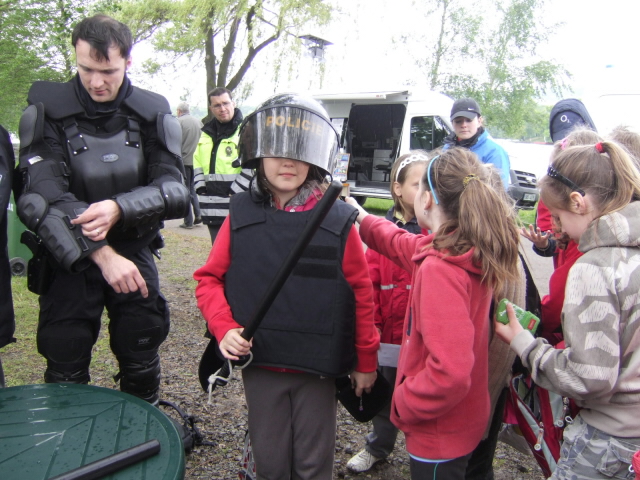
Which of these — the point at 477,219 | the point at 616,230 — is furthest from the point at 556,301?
the point at 477,219

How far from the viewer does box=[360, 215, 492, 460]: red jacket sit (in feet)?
4.94

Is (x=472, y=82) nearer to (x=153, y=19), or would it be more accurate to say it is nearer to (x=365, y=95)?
(x=365, y=95)

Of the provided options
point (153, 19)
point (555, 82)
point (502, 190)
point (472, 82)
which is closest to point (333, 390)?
point (502, 190)

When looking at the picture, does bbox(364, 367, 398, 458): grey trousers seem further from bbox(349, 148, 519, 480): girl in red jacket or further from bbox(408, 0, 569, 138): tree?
bbox(408, 0, 569, 138): tree

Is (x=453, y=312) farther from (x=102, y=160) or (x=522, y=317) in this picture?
(x=102, y=160)

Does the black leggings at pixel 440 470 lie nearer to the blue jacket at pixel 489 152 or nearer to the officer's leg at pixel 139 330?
the officer's leg at pixel 139 330

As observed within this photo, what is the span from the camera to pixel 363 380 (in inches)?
73.7

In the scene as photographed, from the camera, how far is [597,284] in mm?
1482

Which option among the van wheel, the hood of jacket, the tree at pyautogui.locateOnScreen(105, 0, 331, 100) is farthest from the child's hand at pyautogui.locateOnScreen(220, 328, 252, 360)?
the tree at pyautogui.locateOnScreen(105, 0, 331, 100)

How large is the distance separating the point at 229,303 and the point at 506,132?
68.1ft

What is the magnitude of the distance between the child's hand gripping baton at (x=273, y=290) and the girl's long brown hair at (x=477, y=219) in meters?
0.48

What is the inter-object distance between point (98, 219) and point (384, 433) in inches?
→ 64.2

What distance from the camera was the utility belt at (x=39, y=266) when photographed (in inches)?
81.9

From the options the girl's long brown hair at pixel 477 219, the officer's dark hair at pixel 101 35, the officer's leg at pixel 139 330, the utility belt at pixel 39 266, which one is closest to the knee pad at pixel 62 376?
the officer's leg at pixel 139 330
